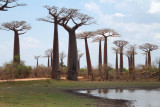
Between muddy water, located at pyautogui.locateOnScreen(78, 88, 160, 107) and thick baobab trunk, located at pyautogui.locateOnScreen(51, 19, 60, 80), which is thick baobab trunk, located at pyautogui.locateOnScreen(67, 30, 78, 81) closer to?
thick baobab trunk, located at pyautogui.locateOnScreen(51, 19, 60, 80)

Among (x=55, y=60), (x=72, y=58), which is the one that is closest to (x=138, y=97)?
(x=55, y=60)

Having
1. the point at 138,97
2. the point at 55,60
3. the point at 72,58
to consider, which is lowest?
the point at 138,97

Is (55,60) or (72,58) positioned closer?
(55,60)

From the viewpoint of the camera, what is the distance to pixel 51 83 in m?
21.5

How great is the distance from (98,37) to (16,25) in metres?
11.7

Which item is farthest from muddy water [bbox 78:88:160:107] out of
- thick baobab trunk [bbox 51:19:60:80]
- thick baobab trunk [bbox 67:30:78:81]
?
thick baobab trunk [bbox 67:30:78:81]

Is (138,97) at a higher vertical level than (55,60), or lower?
lower

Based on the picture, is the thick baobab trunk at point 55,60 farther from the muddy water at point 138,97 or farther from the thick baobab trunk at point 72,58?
the muddy water at point 138,97

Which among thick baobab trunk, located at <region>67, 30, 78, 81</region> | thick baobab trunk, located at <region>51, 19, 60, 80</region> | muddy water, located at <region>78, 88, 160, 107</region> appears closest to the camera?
muddy water, located at <region>78, 88, 160, 107</region>

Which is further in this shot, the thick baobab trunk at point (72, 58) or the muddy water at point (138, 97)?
the thick baobab trunk at point (72, 58)

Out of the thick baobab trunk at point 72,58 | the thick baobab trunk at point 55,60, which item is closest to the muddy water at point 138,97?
the thick baobab trunk at point 55,60

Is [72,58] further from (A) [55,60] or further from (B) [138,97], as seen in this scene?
(B) [138,97]

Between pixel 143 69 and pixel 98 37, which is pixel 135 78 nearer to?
pixel 143 69

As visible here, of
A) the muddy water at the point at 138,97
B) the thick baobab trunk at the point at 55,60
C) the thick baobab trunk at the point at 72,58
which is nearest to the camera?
the muddy water at the point at 138,97
